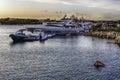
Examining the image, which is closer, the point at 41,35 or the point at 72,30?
the point at 41,35

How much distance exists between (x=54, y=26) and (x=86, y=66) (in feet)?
235

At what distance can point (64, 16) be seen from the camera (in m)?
124

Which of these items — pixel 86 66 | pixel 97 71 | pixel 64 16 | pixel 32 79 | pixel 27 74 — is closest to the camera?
pixel 32 79

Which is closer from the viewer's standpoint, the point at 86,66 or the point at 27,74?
the point at 27,74

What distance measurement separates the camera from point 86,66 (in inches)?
1430

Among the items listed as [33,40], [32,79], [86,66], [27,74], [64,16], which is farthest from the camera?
[64,16]

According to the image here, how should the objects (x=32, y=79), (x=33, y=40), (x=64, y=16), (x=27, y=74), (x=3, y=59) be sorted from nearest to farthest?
(x=32, y=79), (x=27, y=74), (x=3, y=59), (x=33, y=40), (x=64, y=16)

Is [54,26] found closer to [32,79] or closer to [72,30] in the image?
[72,30]

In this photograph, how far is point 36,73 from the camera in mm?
31750

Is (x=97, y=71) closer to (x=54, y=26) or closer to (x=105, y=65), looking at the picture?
(x=105, y=65)

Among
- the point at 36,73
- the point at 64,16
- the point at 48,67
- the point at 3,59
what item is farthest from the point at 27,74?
the point at 64,16

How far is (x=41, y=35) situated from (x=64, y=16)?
164 ft

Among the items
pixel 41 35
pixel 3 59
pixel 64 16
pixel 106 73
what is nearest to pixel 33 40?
pixel 41 35

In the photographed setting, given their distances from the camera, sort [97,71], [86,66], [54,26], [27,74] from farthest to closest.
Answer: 1. [54,26]
2. [86,66]
3. [97,71]
4. [27,74]
